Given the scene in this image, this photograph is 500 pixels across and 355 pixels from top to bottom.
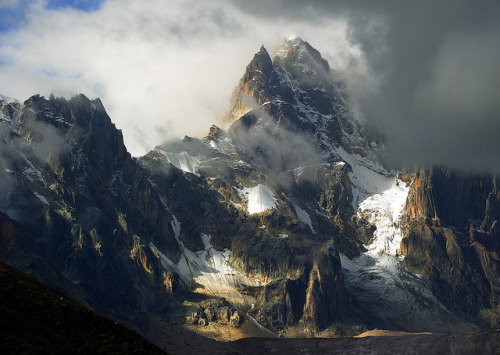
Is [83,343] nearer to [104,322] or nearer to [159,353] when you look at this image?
[104,322]

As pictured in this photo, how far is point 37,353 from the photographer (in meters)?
51.4

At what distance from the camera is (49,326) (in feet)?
180

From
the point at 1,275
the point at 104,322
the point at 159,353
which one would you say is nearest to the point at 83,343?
the point at 104,322

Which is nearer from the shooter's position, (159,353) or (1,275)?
(159,353)

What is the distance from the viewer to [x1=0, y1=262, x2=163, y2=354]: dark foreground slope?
5206 centimetres

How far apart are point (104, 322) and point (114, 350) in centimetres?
298

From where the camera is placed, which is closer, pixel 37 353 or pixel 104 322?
pixel 37 353

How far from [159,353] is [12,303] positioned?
12624 millimetres

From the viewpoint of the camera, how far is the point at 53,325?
5516 centimetres

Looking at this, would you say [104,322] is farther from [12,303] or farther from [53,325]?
[12,303]

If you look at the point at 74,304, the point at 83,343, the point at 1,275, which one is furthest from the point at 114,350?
the point at 1,275

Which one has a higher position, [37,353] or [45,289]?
[45,289]

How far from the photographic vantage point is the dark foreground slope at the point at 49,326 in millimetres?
52062

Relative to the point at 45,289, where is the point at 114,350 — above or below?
below
